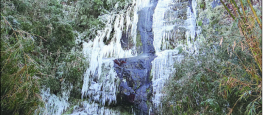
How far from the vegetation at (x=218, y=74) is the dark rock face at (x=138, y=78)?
1.51ft

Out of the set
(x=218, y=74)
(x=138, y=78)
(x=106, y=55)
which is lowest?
(x=138, y=78)

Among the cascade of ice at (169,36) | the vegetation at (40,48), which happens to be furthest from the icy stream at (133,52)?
the vegetation at (40,48)

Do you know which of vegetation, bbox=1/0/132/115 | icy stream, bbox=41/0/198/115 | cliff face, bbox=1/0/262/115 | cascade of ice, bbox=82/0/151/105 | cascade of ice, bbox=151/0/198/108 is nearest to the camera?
vegetation, bbox=1/0/132/115

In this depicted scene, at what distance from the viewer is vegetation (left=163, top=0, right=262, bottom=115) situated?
154 centimetres

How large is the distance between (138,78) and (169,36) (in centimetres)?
96

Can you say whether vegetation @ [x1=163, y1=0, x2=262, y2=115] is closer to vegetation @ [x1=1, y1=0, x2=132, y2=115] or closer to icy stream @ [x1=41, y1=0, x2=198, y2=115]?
icy stream @ [x1=41, y1=0, x2=198, y2=115]

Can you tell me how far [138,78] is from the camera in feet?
9.26

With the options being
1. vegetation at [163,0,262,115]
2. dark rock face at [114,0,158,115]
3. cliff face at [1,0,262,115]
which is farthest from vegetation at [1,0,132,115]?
vegetation at [163,0,262,115]

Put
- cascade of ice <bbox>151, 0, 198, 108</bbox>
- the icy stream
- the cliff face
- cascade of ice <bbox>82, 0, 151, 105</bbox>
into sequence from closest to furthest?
the cliff face → cascade of ice <bbox>151, 0, 198, 108</bbox> → the icy stream → cascade of ice <bbox>82, 0, 151, 105</bbox>

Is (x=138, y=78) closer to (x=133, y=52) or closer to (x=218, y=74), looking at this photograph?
(x=133, y=52)

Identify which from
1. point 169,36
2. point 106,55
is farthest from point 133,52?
point 169,36

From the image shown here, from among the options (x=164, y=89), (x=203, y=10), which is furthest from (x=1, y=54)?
(x=203, y=10)

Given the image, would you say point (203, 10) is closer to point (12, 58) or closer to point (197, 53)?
point (197, 53)

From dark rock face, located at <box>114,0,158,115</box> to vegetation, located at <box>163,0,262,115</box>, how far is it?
18.1 inches
